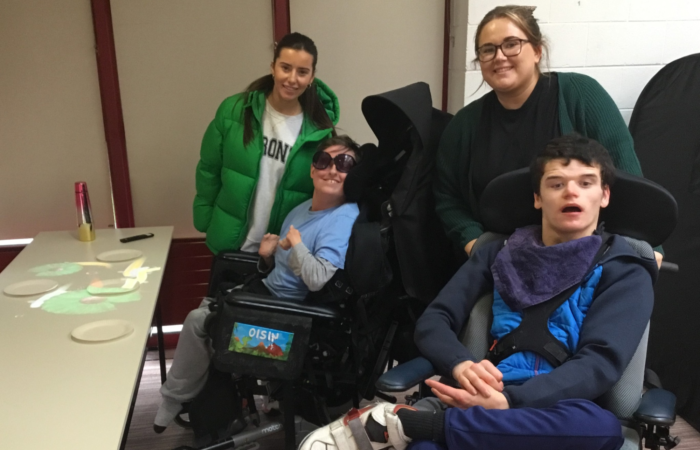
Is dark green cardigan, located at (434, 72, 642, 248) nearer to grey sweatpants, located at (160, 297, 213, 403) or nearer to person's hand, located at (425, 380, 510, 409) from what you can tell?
person's hand, located at (425, 380, 510, 409)

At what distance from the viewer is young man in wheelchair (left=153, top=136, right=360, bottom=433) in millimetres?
1976

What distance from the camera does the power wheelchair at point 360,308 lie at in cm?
184

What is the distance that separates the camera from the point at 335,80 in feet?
9.54

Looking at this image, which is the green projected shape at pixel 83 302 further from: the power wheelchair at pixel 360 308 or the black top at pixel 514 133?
the black top at pixel 514 133

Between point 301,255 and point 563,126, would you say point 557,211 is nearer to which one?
point 563,126

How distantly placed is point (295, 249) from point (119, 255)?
30.2 inches

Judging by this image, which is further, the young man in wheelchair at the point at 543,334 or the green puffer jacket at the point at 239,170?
the green puffer jacket at the point at 239,170

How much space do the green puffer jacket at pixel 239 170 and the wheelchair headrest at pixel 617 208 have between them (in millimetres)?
814

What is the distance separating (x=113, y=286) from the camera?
190 centimetres

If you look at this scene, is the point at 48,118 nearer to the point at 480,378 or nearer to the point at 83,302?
the point at 83,302

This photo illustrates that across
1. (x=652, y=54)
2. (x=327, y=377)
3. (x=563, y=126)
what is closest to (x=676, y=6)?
(x=652, y=54)

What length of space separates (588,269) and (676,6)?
5.53 ft

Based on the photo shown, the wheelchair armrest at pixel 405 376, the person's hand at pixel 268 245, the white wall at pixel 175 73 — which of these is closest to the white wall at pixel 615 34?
the white wall at pixel 175 73

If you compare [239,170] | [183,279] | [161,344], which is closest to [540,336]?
[239,170]
